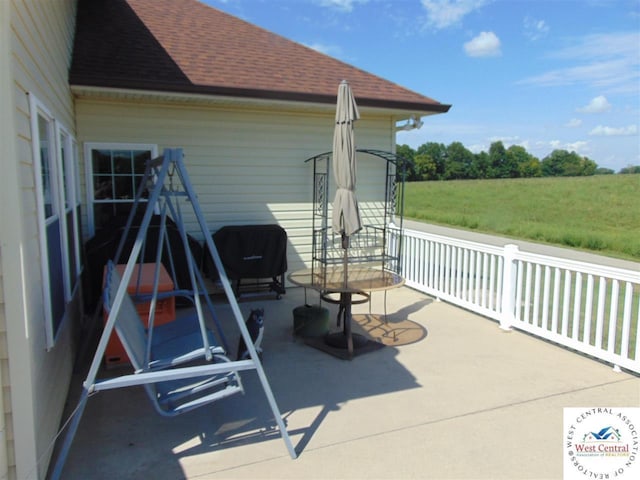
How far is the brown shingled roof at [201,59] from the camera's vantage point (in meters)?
5.80

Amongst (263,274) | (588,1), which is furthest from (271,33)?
(588,1)

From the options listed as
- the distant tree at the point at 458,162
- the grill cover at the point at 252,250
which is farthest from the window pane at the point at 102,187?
the distant tree at the point at 458,162

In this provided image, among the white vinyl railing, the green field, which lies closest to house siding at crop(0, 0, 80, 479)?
the white vinyl railing

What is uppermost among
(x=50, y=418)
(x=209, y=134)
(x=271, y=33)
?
(x=271, y=33)

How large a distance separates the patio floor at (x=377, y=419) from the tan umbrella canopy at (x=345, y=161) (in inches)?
51.8

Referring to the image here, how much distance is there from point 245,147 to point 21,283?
16.1ft

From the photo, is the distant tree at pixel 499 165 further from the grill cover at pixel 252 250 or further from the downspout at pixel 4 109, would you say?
the downspout at pixel 4 109

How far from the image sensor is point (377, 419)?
317 centimetres

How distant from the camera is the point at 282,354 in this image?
4.39 metres

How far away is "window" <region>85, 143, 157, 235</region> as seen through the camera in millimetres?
6035

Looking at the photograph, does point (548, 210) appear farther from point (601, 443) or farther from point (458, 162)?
point (458, 162)

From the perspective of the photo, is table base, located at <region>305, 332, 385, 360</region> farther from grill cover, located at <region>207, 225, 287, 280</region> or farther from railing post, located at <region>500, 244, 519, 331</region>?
grill cover, located at <region>207, 225, 287, 280</region>

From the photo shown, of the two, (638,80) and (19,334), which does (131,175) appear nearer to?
(19,334)

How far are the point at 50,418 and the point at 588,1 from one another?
30.6 ft
